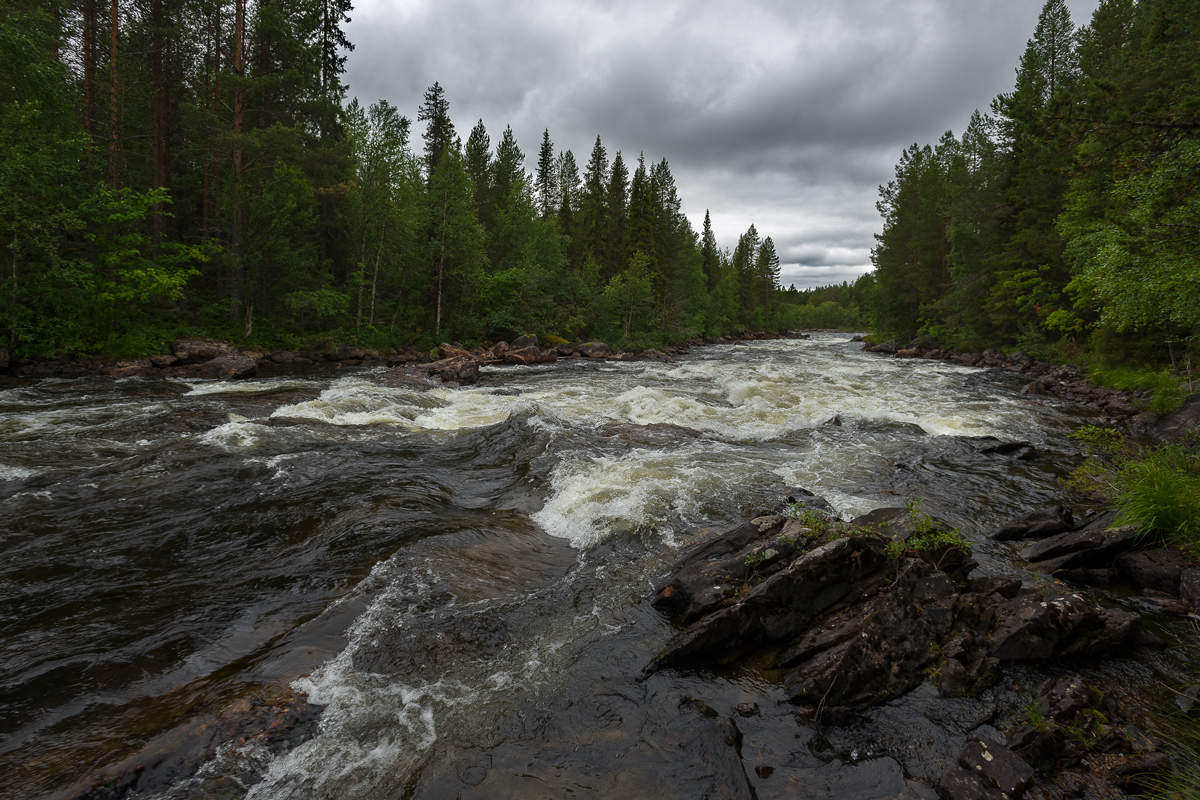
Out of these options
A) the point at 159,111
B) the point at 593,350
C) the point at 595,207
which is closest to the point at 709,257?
the point at 595,207

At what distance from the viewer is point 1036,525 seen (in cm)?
732

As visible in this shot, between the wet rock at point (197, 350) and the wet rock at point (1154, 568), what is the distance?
2908 cm

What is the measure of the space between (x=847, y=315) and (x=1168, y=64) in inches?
5758

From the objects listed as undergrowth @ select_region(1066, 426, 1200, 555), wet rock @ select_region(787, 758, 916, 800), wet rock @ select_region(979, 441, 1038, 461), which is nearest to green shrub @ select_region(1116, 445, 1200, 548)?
undergrowth @ select_region(1066, 426, 1200, 555)

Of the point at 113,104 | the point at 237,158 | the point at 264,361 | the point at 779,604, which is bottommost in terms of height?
the point at 779,604

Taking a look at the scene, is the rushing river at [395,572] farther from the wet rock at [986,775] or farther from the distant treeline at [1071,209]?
the distant treeline at [1071,209]

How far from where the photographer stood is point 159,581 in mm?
6000

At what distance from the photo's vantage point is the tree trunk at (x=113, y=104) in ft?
68.5

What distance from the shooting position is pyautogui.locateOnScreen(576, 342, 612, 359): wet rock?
3866 centimetres

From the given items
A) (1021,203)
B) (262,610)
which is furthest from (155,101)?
(1021,203)

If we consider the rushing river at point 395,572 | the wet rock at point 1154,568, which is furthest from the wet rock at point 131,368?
the wet rock at point 1154,568

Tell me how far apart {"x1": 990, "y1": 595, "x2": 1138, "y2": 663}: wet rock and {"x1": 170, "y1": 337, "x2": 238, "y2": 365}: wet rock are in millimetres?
27874

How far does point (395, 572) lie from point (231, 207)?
27.5 metres

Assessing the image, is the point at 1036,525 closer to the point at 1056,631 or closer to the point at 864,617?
the point at 1056,631
